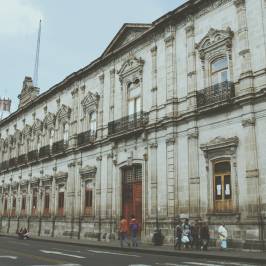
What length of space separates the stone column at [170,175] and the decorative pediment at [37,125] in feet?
60.0

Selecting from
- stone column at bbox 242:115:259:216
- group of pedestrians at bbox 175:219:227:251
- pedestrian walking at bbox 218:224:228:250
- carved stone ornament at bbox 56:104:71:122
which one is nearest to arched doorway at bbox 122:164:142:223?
group of pedestrians at bbox 175:219:227:251

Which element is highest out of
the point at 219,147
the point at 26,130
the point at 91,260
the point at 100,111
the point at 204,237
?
the point at 26,130

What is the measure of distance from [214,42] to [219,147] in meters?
5.12

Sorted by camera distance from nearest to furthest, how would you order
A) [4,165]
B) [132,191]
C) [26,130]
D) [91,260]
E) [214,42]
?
[91,260], [214,42], [132,191], [26,130], [4,165]

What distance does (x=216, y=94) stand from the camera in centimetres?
2067

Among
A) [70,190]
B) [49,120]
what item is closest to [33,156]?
[49,120]

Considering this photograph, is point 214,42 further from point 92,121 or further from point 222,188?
point 92,121

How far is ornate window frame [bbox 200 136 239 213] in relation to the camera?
63.0 feet

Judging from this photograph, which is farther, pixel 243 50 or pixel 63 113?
pixel 63 113

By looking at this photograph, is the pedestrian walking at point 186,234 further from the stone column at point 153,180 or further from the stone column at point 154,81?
the stone column at point 154,81

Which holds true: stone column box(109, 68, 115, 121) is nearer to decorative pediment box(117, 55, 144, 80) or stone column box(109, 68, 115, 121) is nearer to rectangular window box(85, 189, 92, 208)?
decorative pediment box(117, 55, 144, 80)

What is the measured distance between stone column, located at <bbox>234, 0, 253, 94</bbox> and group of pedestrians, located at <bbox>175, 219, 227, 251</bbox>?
5.99m

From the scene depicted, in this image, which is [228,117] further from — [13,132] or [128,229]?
[13,132]

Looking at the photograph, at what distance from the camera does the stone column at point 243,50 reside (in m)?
19.2
